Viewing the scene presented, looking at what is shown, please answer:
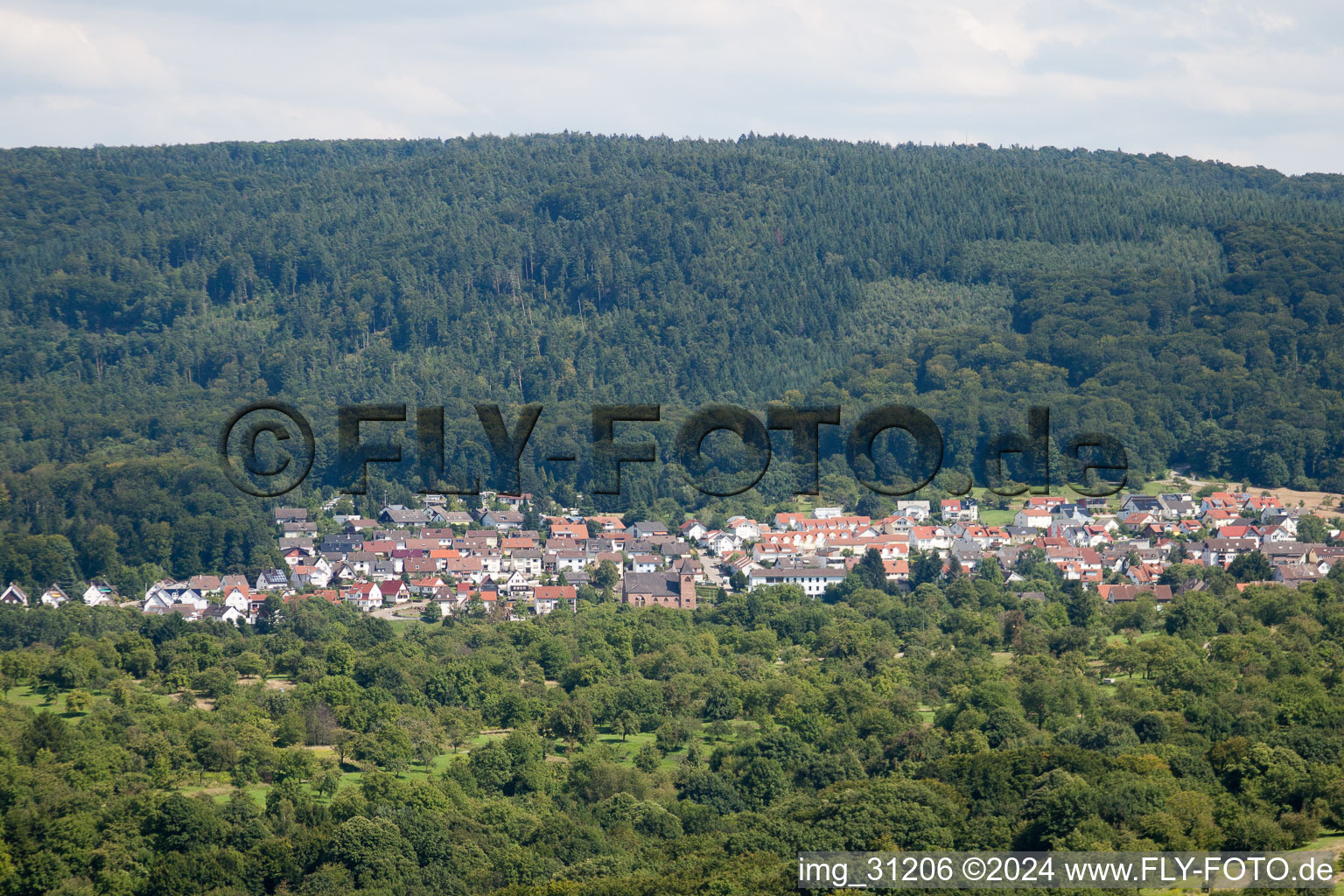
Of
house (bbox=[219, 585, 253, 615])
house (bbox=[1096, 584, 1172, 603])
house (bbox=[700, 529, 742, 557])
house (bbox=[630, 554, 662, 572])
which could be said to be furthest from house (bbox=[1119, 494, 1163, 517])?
house (bbox=[219, 585, 253, 615])

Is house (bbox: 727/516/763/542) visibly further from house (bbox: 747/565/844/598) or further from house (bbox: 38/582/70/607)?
house (bbox: 38/582/70/607)

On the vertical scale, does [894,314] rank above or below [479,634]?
above

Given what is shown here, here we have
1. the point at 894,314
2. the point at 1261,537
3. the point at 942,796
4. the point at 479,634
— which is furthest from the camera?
the point at 894,314

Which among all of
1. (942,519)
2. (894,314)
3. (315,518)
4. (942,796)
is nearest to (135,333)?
(315,518)

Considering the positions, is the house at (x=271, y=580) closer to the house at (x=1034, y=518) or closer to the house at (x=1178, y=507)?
the house at (x=1034, y=518)

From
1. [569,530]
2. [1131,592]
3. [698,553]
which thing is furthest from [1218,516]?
[569,530]

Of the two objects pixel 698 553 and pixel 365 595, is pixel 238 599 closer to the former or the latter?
pixel 365 595

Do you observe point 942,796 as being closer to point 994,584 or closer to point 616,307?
point 994,584
